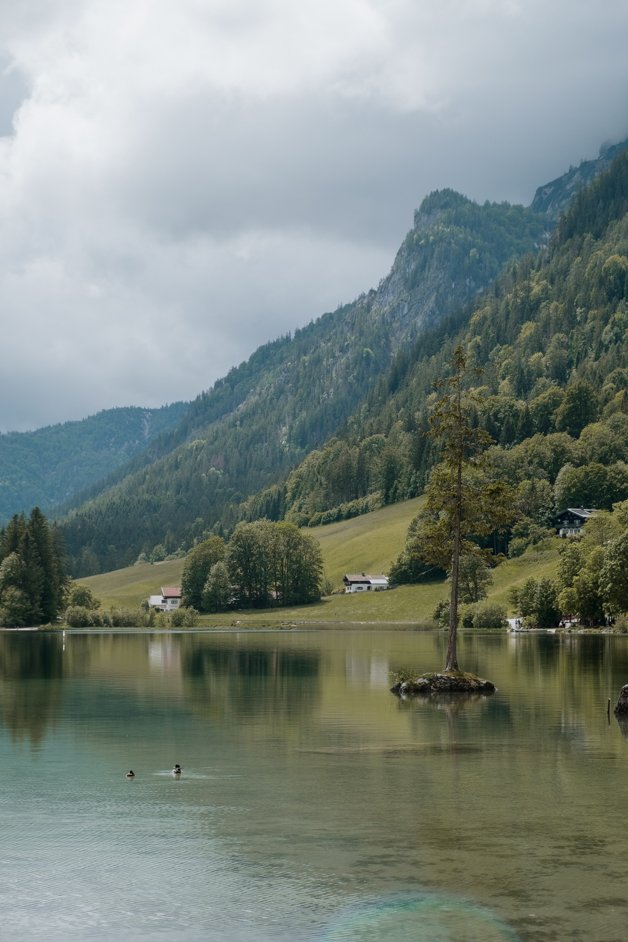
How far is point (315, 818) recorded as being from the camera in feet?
124

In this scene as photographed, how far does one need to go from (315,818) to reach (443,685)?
143ft

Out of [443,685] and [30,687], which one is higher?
[443,685]

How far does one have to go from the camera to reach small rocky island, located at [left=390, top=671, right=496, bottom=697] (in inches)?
3159

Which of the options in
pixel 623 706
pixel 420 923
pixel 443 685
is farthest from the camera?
pixel 443 685

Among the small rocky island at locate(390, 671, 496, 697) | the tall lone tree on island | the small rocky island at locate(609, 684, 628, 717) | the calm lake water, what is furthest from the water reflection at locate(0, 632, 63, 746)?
the small rocky island at locate(609, 684, 628, 717)

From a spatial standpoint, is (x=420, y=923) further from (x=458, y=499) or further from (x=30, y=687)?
(x=30, y=687)

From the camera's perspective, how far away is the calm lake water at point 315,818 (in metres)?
27.5

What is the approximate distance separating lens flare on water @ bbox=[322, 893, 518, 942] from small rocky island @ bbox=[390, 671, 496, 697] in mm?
52212

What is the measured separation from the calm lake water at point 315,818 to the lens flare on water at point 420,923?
0.07 m

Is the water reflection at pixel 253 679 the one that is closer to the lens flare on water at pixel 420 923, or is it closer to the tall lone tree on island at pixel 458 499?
the tall lone tree on island at pixel 458 499

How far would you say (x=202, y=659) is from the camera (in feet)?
416

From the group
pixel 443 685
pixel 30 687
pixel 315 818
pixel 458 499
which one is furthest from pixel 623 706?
pixel 30 687

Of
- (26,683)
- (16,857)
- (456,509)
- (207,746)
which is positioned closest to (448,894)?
(16,857)

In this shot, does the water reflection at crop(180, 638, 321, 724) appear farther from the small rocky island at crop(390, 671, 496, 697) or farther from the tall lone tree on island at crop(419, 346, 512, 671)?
the tall lone tree on island at crop(419, 346, 512, 671)
